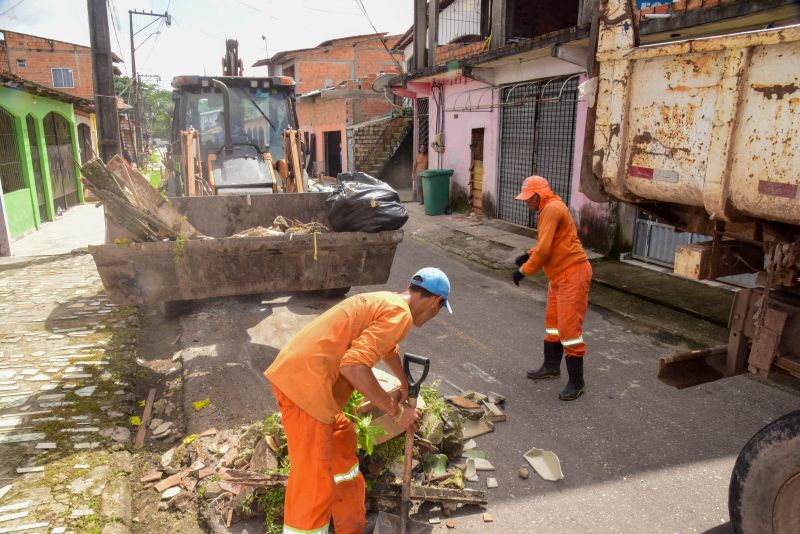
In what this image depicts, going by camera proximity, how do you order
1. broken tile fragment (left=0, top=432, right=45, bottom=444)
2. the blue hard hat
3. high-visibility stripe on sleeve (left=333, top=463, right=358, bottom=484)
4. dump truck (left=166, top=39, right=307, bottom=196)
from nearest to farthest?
the blue hard hat → high-visibility stripe on sleeve (left=333, top=463, right=358, bottom=484) → broken tile fragment (left=0, top=432, right=45, bottom=444) → dump truck (left=166, top=39, right=307, bottom=196)

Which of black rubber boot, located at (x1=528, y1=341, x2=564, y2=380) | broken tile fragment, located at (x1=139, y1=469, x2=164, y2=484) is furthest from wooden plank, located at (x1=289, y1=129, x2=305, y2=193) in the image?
broken tile fragment, located at (x1=139, y1=469, x2=164, y2=484)

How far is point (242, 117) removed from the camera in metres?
7.82

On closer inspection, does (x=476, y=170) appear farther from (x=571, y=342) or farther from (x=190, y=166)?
(x=571, y=342)

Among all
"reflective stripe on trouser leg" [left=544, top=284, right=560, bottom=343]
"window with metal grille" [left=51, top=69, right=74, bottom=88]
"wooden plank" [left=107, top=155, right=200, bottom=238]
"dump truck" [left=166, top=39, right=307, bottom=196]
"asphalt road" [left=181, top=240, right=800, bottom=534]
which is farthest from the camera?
"window with metal grille" [left=51, top=69, right=74, bottom=88]

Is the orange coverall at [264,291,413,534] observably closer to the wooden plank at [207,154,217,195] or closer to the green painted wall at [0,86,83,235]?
the wooden plank at [207,154,217,195]

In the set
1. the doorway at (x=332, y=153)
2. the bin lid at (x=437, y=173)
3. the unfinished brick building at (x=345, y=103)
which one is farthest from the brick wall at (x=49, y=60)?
the bin lid at (x=437, y=173)

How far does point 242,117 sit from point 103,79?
2693mm

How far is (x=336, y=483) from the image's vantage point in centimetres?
278

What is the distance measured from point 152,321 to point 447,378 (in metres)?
3.63

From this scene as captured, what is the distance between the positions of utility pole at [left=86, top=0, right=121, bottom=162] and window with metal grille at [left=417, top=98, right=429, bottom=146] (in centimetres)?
930

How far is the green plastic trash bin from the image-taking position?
13727mm

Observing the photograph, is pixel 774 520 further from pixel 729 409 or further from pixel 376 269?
pixel 376 269

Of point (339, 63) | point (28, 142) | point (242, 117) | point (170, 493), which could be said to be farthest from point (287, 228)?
point (339, 63)

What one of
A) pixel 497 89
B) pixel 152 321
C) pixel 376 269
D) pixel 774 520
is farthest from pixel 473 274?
pixel 774 520
